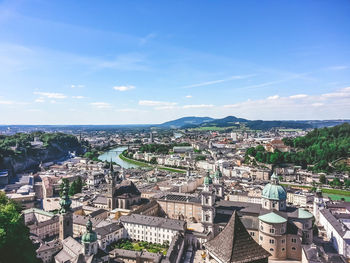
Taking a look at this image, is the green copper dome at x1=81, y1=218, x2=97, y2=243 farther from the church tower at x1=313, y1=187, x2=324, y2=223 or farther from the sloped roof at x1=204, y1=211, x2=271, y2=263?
the church tower at x1=313, y1=187, x2=324, y2=223

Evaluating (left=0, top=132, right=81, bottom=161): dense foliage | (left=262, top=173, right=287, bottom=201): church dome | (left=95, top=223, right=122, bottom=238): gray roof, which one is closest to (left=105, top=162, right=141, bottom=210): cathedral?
(left=95, top=223, right=122, bottom=238): gray roof

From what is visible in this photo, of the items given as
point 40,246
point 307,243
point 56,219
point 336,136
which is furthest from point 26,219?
point 336,136

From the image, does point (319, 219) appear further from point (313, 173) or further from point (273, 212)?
point (313, 173)

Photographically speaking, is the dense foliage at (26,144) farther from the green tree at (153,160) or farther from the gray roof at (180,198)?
the gray roof at (180,198)

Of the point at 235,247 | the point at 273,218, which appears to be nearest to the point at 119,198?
the point at 273,218

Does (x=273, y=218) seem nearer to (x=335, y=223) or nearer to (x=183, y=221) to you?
(x=335, y=223)

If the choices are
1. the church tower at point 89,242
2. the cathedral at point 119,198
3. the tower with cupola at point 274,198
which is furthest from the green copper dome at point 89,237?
the tower with cupola at point 274,198
